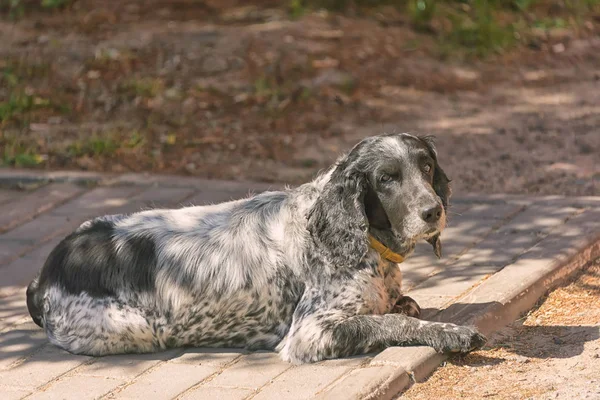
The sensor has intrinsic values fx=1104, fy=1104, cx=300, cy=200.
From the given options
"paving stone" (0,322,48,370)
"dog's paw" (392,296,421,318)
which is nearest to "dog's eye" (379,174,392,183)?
"dog's paw" (392,296,421,318)

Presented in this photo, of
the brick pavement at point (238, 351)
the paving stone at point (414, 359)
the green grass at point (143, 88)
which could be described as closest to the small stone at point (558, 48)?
the green grass at point (143, 88)

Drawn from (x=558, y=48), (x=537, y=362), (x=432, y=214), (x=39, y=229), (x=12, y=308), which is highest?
(x=432, y=214)

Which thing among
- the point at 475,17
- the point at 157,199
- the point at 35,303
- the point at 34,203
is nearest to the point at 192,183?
the point at 157,199

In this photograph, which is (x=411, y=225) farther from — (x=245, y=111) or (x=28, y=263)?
(x=245, y=111)

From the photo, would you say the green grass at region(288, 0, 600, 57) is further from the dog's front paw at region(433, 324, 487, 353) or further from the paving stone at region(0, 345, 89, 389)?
the paving stone at region(0, 345, 89, 389)

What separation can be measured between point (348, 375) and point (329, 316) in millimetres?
439

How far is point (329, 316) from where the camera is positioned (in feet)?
18.2

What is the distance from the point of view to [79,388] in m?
5.38

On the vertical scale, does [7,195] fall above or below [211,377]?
above

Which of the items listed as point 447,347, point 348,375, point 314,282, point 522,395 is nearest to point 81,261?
point 314,282

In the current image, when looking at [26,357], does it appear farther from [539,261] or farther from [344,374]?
[539,261]

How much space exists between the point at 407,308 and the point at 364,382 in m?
0.89

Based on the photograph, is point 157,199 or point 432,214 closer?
point 432,214

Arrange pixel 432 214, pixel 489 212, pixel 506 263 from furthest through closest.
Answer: pixel 489 212 < pixel 506 263 < pixel 432 214
